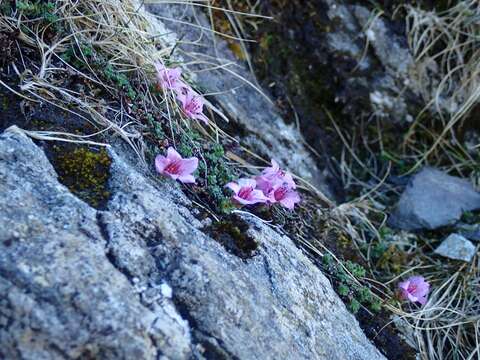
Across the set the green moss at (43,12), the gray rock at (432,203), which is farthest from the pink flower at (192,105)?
the gray rock at (432,203)

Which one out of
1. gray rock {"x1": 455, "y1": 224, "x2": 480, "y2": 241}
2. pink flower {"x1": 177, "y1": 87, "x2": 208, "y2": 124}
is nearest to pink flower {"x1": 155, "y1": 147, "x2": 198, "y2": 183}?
pink flower {"x1": 177, "y1": 87, "x2": 208, "y2": 124}

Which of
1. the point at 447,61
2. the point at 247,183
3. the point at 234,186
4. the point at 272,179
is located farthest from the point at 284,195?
the point at 447,61

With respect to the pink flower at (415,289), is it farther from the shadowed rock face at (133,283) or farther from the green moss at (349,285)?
the shadowed rock face at (133,283)

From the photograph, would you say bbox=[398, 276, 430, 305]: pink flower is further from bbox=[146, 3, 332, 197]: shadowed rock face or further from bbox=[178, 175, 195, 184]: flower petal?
bbox=[178, 175, 195, 184]: flower petal

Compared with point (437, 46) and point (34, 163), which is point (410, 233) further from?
point (34, 163)

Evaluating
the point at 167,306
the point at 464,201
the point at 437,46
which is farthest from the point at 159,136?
the point at 437,46

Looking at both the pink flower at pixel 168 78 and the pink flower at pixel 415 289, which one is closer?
the pink flower at pixel 168 78

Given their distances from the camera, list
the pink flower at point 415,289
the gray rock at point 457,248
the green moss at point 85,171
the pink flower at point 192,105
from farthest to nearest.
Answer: the gray rock at point 457,248, the pink flower at point 415,289, the pink flower at point 192,105, the green moss at point 85,171
